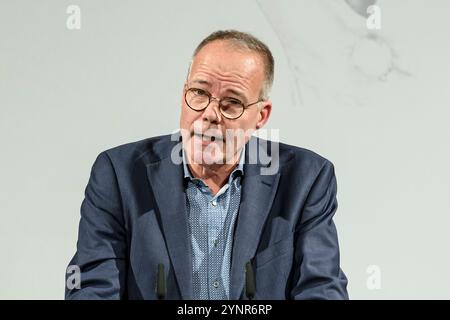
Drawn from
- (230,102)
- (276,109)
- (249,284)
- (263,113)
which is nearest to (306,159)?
(263,113)

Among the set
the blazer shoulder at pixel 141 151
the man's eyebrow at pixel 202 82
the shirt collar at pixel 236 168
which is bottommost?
the shirt collar at pixel 236 168

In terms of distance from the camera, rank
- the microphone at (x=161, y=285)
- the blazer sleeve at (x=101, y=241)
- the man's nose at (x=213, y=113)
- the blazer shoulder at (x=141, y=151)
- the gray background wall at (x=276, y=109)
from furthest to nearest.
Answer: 1. the gray background wall at (x=276, y=109)
2. the blazer shoulder at (x=141, y=151)
3. the man's nose at (x=213, y=113)
4. the blazer sleeve at (x=101, y=241)
5. the microphone at (x=161, y=285)

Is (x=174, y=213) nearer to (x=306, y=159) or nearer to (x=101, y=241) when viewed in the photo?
(x=101, y=241)

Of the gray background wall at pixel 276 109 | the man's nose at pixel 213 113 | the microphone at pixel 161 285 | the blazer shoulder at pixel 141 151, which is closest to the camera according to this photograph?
the microphone at pixel 161 285

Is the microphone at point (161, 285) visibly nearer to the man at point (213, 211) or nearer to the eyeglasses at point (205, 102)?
the man at point (213, 211)

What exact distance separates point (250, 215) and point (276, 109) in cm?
58

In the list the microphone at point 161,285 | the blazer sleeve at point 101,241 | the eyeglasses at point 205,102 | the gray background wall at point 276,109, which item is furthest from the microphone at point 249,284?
the gray background wall at point 276,109

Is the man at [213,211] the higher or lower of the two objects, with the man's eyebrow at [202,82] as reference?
lower

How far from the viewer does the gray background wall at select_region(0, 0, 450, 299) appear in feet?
7.86

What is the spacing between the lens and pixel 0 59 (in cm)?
241

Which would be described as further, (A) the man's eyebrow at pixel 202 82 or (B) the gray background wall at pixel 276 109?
(B) the gray background wall at pixel 276 109

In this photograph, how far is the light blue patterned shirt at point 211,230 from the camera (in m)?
1.89

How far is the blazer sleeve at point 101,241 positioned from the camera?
181 cm
